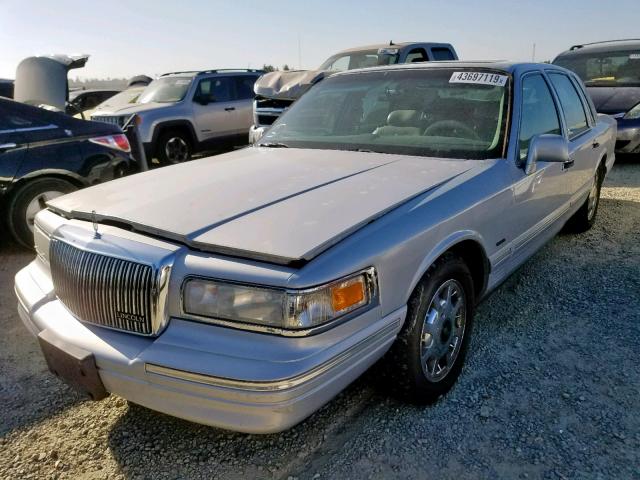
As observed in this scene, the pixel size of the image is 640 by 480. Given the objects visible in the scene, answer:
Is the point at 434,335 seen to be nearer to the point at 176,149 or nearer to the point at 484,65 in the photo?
the point at 484,65

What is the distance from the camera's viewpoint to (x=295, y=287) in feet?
5.86

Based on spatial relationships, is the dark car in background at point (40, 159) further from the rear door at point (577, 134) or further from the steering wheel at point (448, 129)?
the rear door at point (577, 134)

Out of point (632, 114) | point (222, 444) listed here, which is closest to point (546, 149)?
point (222, 444)

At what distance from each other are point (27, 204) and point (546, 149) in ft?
14.0

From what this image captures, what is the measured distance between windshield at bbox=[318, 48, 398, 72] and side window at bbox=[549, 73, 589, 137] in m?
4.23

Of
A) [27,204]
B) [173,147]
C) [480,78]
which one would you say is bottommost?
[173,147]

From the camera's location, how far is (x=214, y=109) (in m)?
10.0

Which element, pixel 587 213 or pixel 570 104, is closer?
pixel 570 104

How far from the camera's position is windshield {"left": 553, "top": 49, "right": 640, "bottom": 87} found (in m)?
8.76

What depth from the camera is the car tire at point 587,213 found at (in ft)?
16.3

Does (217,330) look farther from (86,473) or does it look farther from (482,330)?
(482,330)

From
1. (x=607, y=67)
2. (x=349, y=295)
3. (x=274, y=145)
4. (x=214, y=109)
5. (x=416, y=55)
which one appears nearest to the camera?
(x=349, y=295)

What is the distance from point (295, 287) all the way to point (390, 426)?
3.36 ft

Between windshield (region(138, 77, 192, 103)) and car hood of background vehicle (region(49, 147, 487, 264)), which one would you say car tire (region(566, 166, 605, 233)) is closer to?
car hood of background vehicle (region(49, 147, 487, 264))
